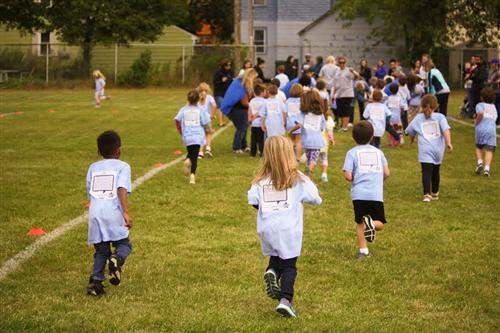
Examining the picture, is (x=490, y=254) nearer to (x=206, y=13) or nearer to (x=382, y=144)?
(x=382, y=144)

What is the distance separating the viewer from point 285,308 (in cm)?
693

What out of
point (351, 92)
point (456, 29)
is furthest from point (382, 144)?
point (456, 29)

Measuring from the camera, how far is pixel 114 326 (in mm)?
6773

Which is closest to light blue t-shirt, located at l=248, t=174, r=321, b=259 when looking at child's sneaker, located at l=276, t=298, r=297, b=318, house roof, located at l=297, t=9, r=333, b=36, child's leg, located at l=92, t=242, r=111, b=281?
child's sneaker, located at l=276, t=298, r=297, b=318

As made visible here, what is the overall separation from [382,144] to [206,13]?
53.7 m

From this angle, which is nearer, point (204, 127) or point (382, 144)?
point (204, 127)

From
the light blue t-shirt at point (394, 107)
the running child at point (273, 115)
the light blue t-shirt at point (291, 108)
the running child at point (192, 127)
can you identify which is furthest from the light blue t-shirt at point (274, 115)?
the light blue t-shirt at point (394, 107)

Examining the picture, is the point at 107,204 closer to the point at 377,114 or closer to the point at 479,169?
the point at 479,169

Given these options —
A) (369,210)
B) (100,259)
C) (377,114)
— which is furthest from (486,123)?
(100,259)

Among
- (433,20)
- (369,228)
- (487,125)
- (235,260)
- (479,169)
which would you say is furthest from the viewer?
(433,20)

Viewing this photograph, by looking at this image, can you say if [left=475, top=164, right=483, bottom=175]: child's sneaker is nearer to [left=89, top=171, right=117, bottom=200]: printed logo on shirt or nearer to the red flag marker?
the red flag marker

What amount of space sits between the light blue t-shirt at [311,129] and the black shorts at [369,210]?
17.1 feet

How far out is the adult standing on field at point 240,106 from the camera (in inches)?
770

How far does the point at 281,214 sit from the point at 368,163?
8.15 ft
